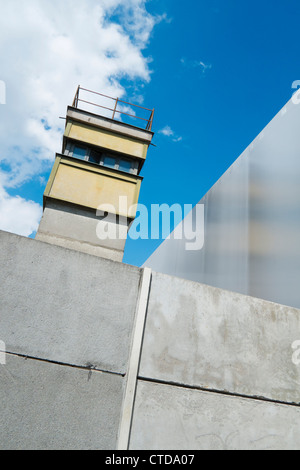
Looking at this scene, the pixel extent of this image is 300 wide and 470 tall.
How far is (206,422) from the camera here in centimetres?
345

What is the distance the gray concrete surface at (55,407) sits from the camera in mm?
2934

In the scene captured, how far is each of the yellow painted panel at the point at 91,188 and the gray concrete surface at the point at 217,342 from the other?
10.8 feet

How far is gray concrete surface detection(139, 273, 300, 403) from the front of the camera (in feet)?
12.0

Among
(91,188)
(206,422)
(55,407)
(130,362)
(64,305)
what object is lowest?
(55,407)

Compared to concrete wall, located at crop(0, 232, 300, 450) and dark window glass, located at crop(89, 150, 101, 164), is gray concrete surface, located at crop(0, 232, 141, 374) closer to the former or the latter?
concrete wall, located at crop(0, 232, 300, 450)

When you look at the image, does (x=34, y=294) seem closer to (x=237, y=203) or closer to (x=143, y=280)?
(x=143, y=280)

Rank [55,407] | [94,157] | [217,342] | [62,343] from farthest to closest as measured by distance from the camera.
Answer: [94,157], [217,342], [62,343], [55,407]

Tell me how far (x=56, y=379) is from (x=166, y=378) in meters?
1.22

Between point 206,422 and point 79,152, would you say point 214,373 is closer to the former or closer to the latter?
point 206,422

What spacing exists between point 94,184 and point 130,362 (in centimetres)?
446

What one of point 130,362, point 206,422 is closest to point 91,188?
point 130,362

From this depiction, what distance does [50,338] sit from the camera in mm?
3328

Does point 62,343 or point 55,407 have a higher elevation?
point 62,343
